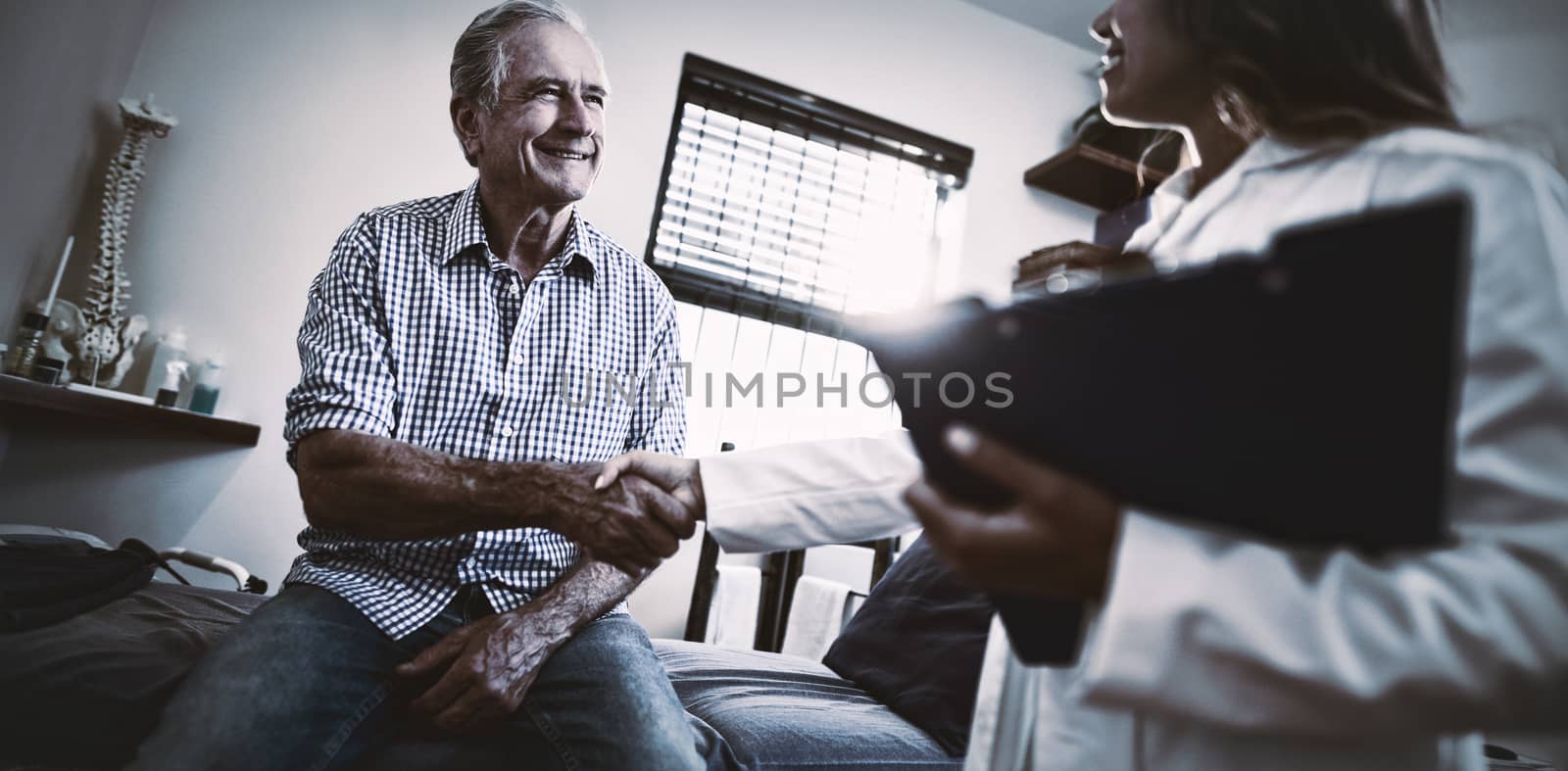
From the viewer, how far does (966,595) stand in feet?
4.98

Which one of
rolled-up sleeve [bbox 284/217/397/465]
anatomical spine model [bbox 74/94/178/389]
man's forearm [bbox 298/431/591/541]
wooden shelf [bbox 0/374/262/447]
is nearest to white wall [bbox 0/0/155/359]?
anatomical spine model [bbox 74/94/178/389]

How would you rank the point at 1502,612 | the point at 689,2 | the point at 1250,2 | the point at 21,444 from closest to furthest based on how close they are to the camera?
1. the point at 1502,612
2. the point at 1250,2
3. the point at 21,444
4. the point at 689,2

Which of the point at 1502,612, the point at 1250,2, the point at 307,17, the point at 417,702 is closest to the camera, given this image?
the point at 1502,612

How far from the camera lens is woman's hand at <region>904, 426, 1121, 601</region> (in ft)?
1.61

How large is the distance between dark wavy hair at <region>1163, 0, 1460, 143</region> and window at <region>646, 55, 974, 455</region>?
6.78 feet

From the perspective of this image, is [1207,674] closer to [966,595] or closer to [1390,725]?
[1390,725]

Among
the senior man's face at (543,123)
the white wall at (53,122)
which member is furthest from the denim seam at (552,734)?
the white wall at (53,122)

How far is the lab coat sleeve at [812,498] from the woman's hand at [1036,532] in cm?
42

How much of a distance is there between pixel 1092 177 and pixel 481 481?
254 centimetres

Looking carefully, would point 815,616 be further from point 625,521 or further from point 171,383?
point 171,383

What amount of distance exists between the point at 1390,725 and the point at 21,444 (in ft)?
9.22

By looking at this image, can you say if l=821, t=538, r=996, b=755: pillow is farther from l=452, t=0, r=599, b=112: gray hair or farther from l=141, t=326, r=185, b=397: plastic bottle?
l=141, t=326, r=185, b=397: plastic bottle

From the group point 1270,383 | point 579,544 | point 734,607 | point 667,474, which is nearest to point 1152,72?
point 1270,383

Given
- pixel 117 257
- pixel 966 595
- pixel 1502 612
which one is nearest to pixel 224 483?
pixel 117 257
